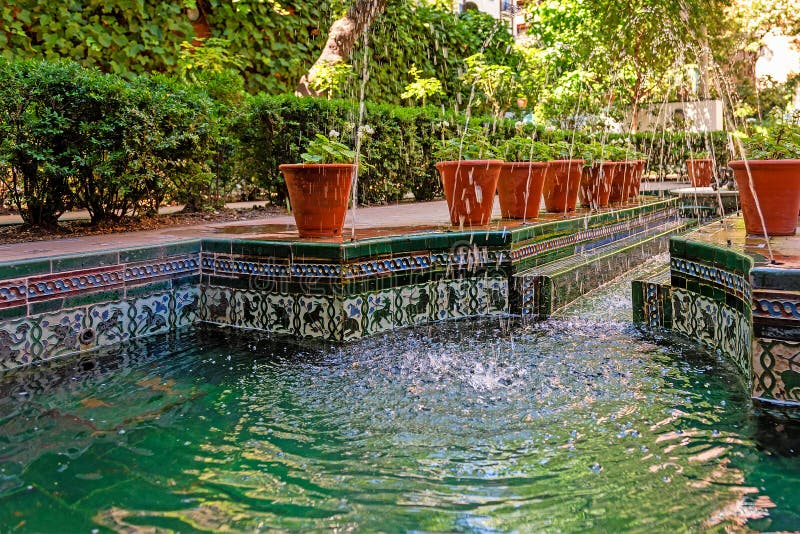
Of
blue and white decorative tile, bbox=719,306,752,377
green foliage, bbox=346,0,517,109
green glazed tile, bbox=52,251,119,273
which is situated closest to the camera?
blue and white decorative tile, bbox=719,306,752,377

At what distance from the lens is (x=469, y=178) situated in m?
4.63

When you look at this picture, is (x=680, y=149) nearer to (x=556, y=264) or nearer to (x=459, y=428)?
(x=556, y=264)

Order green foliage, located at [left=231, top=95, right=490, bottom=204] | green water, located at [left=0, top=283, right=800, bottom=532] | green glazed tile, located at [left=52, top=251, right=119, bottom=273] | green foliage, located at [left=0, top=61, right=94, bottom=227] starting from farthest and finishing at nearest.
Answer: green foliage, located at [left=231, top=95, right=490, bottom=204] < green foliage, located at [left=0, top=61, right=94, bottom=227] < green glazed tile, located at [left=52, top=251, right=119, bottom=273] < green water, located at [left=0, top=283, right=800, bottom=532]

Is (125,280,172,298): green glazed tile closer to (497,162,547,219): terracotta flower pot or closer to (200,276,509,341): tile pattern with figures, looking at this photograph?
(200,276,509,341): tile pattern with figures

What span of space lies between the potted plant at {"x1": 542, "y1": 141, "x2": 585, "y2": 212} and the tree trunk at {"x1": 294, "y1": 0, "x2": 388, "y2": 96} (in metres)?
5.21

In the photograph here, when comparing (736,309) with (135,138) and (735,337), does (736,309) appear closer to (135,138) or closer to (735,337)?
(735,337)

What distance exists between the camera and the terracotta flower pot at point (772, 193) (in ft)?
11.0

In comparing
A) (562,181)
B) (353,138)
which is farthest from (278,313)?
(353,138)

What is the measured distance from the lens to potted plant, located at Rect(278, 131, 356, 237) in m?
3.99

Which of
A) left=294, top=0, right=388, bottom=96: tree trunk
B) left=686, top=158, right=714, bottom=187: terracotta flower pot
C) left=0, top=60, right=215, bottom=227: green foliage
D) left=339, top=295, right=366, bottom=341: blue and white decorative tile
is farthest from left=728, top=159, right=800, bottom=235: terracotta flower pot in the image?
left=686, top=158, right=714, bottom=187: terracotta flower pot

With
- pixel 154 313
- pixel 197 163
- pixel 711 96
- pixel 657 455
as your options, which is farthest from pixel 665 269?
pixel 711 96

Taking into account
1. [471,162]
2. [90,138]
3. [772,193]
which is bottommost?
[772,193]

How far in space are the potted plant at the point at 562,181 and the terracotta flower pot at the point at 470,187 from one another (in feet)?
4.25

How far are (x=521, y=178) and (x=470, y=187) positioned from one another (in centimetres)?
71
